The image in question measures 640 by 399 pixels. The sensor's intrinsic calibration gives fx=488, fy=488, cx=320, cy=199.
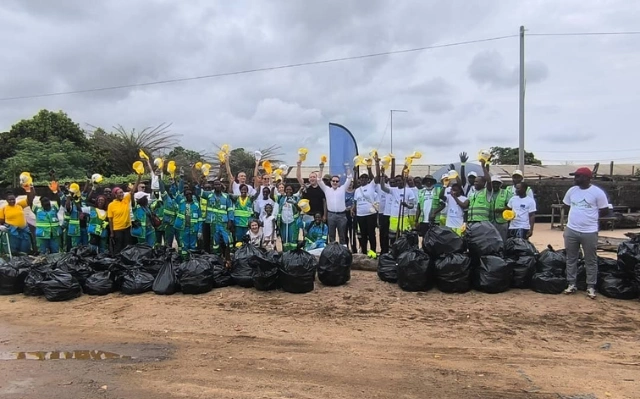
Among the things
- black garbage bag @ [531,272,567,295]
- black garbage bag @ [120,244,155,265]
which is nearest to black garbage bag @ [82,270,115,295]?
black garbage bag @ [120,244,155,265]

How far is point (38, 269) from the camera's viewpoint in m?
6.78

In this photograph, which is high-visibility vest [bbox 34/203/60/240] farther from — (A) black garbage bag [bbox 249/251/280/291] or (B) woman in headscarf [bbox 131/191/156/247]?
(A) black garbage bag [bbox 249/251/280/291]

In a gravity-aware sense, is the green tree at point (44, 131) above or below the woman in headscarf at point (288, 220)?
above

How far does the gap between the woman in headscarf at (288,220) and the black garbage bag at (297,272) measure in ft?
4.57

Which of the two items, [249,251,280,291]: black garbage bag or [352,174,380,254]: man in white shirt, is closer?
[249,251,280,291]: black garbage bag

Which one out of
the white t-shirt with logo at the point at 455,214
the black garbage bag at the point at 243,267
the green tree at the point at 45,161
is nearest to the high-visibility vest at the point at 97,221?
the black garbage bag at the point at 243,267

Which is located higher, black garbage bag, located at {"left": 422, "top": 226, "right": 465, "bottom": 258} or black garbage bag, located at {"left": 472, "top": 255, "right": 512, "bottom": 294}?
black garbage bag, located at {"left": 422, "top": 226, "right": 465, "bottom": 258}

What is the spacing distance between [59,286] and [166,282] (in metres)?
1.37

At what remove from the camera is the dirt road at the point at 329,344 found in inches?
144

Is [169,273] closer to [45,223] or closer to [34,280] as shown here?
[34,280]

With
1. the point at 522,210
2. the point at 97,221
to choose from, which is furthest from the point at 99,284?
the point at 522,210

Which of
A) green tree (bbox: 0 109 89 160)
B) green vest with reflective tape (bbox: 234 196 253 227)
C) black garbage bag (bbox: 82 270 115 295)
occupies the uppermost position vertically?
green tree (bbox: 0 109 89 160)

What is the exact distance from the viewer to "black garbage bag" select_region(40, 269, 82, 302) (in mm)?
6391

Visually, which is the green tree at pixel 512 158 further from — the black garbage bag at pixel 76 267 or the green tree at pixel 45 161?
the black garbage bag at pixel 76 267
